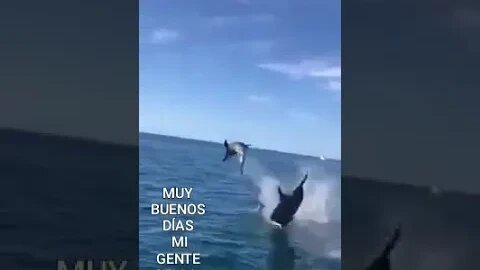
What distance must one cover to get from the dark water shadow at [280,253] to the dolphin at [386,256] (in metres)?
0.24

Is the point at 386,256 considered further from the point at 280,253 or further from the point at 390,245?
the point at 280,253

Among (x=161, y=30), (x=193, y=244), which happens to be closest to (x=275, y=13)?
(x=161, y=30)

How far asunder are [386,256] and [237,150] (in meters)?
0.54

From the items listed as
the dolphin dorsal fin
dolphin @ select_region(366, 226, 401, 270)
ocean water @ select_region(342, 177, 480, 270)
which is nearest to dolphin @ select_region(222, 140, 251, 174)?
the dolphin dorsal fin

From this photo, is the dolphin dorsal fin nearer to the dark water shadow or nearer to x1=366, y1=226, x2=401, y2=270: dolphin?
the dark water shadow

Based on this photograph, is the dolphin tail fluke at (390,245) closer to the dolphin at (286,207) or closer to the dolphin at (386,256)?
the dolphin at (386,256)

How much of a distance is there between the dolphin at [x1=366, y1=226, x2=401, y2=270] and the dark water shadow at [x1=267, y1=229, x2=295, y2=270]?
0.78 feet

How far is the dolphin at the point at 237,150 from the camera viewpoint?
292 centimetres

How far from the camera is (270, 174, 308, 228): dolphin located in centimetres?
296

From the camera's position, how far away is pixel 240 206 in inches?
115

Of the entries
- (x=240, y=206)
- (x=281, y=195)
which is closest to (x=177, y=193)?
(x=240, y=206)

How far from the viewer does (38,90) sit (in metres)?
2.80

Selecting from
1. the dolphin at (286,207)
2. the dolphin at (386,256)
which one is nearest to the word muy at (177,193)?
the dolphin at (286,207)

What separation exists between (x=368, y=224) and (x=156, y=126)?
0.68 metres
